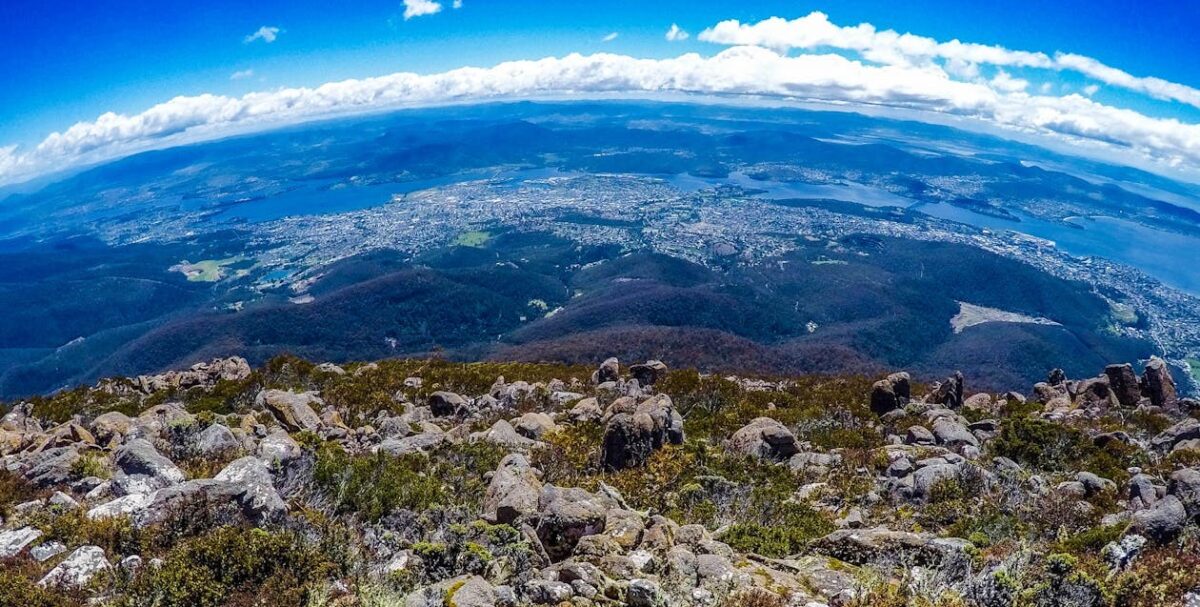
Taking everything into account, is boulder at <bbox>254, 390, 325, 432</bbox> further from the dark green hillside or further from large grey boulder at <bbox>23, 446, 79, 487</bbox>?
the dark green hillside

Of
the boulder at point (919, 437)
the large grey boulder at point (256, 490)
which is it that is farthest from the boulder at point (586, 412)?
the large grey boulder at point (256, 490)

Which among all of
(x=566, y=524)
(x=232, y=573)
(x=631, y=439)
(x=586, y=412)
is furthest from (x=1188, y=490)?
(x=586, y=412)

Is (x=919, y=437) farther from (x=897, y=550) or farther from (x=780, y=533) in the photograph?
(x=897, y=550)

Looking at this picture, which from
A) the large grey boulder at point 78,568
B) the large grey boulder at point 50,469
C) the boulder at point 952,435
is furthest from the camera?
the boulder at point 952,435

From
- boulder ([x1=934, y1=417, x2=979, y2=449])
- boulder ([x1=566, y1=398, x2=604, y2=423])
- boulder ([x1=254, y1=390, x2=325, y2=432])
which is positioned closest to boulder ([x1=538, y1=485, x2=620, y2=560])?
boulder ([x1=566, y1=398, x2=604, y2=423])

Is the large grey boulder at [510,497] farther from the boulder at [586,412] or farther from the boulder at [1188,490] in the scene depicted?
the boulder at [1188,490]
